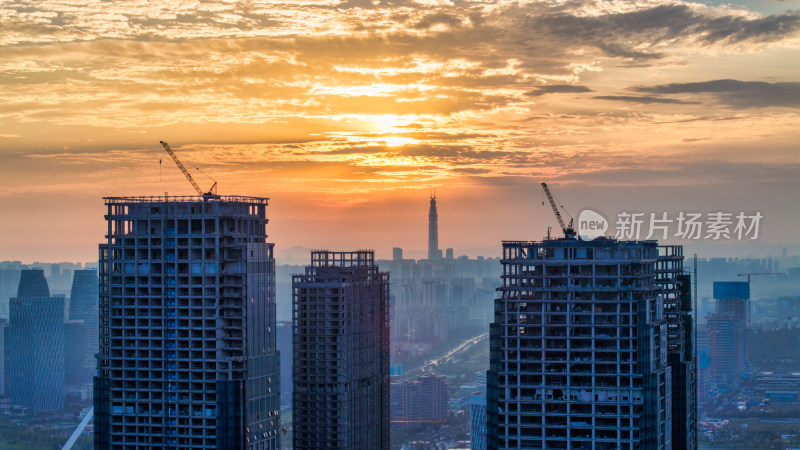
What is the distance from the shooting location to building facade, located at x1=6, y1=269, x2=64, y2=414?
446ft

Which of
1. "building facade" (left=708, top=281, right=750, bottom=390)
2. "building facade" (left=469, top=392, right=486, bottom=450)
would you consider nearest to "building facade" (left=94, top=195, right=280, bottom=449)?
"building facade" (left=469, top=392, right=486, bottom=450)

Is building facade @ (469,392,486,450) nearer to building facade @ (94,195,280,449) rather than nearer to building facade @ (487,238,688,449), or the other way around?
building facade @ (94,195,280,449)

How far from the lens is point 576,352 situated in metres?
33.4

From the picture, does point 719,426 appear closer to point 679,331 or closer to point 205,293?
point 679,331

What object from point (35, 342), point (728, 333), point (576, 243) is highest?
point (576, 243)

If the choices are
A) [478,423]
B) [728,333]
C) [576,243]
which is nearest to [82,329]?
[478,423]

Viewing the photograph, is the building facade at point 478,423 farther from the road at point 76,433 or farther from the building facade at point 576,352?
the building facade at point 576,352

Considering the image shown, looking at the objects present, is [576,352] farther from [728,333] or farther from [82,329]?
Answer: [82,329]

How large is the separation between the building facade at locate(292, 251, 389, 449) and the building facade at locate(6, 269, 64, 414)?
3527 inches

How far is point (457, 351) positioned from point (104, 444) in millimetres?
123661

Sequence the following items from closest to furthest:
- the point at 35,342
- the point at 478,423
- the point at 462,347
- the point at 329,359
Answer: the point at 329,359
the point at 478,423
the point at 35,342
the point at 462,347

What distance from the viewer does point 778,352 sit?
15775 cm

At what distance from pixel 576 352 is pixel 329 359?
2358cm

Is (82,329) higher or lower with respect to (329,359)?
lower
